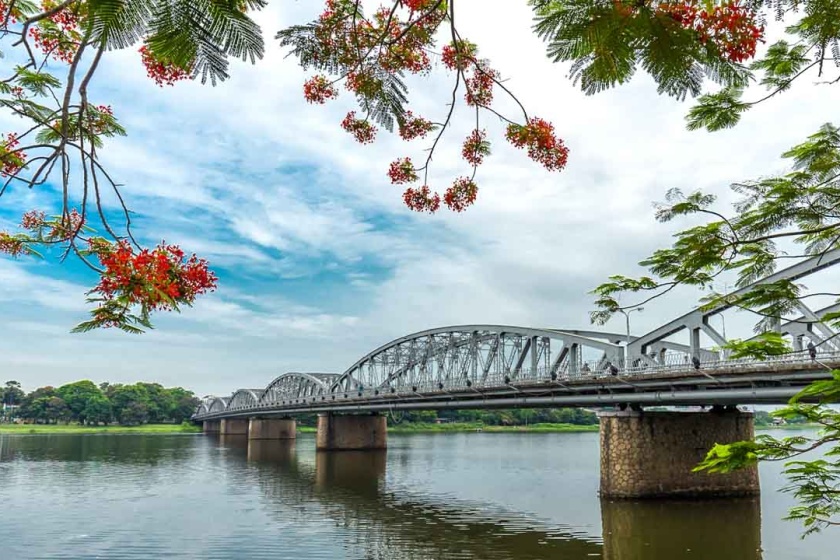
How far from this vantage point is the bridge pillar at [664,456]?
1344 inches

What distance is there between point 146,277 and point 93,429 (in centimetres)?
16426

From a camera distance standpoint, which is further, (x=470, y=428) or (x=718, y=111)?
(x=470, y=428)

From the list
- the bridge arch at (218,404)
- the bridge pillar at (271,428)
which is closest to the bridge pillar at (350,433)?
the bridge pillar at (271,428)

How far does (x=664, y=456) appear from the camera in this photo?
34.4 m

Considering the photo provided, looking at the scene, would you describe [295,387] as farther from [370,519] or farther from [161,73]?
[161,73]

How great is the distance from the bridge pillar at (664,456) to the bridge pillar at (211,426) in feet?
425

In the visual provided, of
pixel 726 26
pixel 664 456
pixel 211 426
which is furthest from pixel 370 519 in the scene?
pixel 211 426

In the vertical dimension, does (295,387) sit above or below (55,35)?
below

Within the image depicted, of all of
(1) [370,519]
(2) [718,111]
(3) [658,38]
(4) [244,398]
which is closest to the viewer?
(3) [658,38]

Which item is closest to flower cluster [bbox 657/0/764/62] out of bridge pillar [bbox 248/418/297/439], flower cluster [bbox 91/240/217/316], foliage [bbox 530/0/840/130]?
foliage [bbox 530/0/840/130]

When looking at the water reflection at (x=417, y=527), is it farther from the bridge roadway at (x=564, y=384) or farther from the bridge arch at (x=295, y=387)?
the bridge arch at (x=295, y=387)

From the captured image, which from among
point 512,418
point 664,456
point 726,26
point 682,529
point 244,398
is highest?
point 726,26

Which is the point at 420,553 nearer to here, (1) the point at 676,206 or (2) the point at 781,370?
(2) the point at 781,370

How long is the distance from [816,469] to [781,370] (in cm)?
2200
